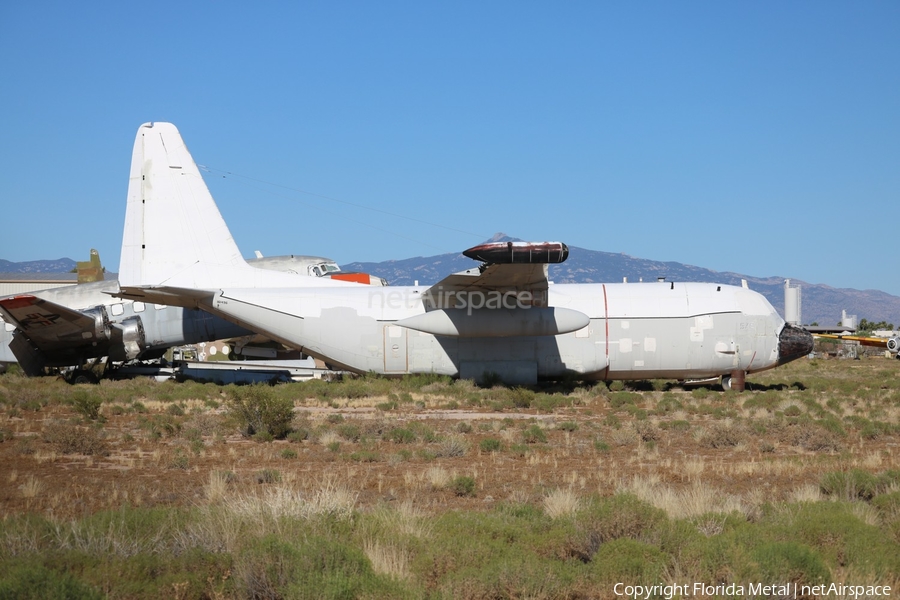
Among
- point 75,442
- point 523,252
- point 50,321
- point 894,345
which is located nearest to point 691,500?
point 523,252

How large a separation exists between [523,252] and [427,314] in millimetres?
5101

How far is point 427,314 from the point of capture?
24734mm

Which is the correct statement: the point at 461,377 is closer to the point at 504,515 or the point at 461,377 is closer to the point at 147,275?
the point at 147,275

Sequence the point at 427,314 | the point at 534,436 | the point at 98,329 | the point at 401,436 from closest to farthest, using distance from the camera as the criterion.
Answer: the point at 401,436 < the point at 534,436 < the point at 427,314 < the point at 98,329

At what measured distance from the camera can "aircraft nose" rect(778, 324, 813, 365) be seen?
26156mm

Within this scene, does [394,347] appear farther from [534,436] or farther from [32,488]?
[32,488]

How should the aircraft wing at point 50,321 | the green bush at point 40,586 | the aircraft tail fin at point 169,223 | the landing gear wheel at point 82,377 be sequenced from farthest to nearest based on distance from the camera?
1. the landing gear wheel at point 82,377
2. the aircraft wing at point 50,321
3. the aircraft tail fin at point 169,223
4. the green bush at point 40,586

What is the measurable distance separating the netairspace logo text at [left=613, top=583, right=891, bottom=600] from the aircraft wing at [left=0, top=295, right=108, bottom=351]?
81.2 feet

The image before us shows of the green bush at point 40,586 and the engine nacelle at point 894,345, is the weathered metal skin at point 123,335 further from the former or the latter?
the engine nacelle at point 894,345

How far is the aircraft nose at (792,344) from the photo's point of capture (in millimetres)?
26156

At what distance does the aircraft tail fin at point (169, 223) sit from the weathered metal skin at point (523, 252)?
932 cm

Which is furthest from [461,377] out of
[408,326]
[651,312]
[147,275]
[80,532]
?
[80,532]

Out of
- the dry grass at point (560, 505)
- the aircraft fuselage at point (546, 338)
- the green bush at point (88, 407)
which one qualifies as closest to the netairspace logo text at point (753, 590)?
the dry grass at point (560, 505)

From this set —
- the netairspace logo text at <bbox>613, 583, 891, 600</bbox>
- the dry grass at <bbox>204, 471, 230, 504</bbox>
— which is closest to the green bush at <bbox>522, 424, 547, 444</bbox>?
the dry grass at <bbox>204, 471, 230, 504</bbox>
